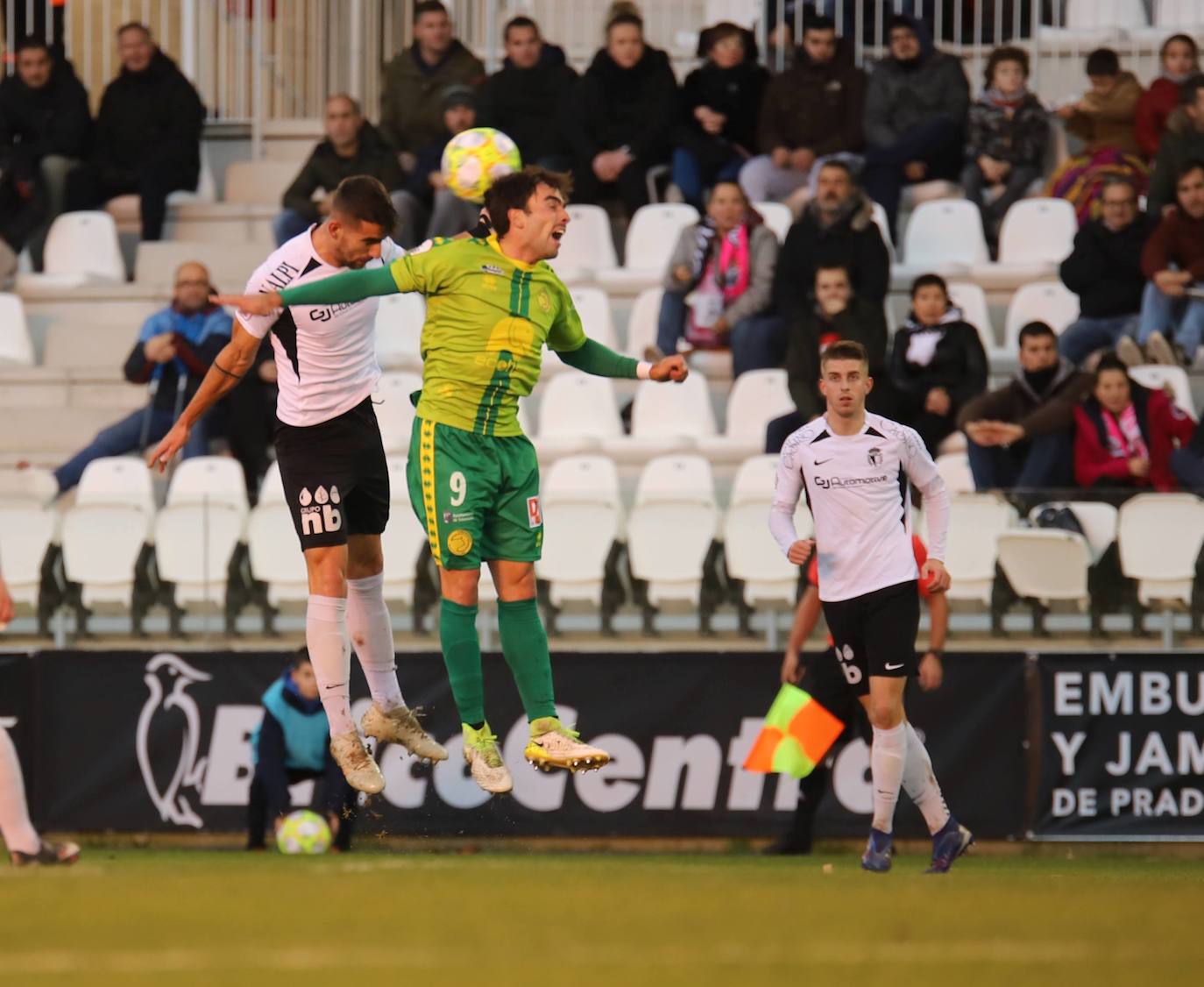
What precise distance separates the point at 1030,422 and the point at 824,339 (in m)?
1.45

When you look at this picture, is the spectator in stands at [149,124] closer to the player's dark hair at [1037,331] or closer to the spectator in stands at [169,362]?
the spectator in stands at [169,362]

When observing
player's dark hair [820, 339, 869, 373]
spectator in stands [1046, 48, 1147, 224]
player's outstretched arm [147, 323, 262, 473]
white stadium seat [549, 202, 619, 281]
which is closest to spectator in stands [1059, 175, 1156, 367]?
spectator in stands [1046, 48, 1147, 224]

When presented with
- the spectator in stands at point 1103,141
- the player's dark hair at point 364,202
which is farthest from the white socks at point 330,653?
the spectator in stands at point 1103,141

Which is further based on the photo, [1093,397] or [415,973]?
[1093,397]

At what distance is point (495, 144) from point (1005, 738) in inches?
187

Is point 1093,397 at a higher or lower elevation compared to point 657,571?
higher

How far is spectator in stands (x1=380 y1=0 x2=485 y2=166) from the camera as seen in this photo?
15.5 m

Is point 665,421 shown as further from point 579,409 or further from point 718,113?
point 718,113

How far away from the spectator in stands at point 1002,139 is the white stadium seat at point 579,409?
130 inches

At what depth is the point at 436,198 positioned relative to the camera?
1470cm

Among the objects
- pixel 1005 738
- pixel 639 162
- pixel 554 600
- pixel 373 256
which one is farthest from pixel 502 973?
pixel 639 162

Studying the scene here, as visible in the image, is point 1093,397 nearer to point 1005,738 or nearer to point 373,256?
point 1005,738

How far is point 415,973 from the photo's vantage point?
5.28 meters

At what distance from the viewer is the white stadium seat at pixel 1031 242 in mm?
14484
